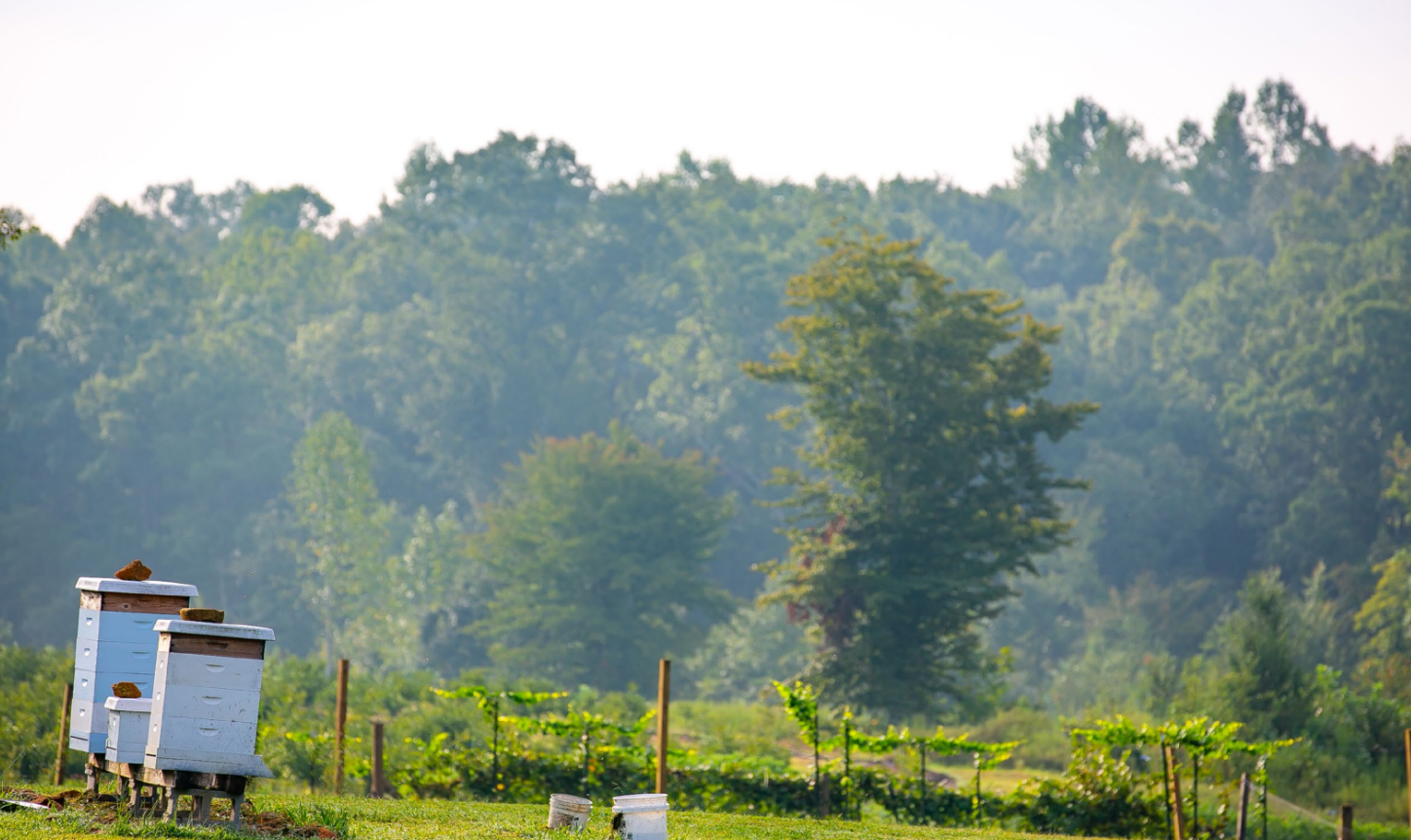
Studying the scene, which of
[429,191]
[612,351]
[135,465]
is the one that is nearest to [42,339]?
[135,465]

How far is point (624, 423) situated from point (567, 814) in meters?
53.9

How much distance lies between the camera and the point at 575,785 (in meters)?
16.0

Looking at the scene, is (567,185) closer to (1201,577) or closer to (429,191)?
(429,191)

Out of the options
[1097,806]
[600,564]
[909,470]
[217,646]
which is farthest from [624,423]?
[217,646]

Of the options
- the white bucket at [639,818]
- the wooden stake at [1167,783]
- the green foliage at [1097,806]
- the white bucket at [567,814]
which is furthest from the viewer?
the green foliage at [1097,806]

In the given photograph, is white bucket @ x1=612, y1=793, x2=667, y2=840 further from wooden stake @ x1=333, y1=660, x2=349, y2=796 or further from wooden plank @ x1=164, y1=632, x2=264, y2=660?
wooden stake @ x1=333, y1=660, x2=349, y2=796

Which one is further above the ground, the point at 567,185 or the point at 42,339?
the point at 567,185

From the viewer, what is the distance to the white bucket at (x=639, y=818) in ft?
34.9

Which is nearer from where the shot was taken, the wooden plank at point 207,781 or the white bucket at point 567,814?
the wooden plank at point 207,781

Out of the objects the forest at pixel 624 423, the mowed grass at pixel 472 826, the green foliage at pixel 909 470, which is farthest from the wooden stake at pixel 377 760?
the forest at pixel 624 423

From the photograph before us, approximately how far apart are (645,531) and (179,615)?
115 feet

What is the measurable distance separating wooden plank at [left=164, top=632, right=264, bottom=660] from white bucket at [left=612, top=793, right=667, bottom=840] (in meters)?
2.55

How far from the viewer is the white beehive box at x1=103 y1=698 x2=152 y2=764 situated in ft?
34.2

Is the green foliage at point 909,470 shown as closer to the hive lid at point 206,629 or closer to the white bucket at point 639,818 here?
the white bucket at point 639,818
